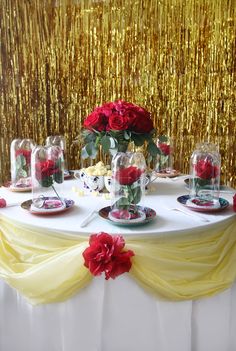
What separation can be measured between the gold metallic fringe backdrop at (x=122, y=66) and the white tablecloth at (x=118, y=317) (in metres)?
1.58

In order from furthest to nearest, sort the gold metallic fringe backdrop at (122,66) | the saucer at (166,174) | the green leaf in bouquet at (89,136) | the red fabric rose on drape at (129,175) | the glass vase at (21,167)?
the gold metallic fringe backdrop at (122,66) → the saucer at (166,174) → the glass vase at (21,167) → the green leaf in bouquet at (89,136) → the red fabric rose on drape at (129,175)

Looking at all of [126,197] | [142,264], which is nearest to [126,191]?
[126,197]

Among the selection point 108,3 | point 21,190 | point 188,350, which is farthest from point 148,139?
point 108,3

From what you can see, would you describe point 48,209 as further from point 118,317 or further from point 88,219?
point 118,317

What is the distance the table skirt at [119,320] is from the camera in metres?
1.21

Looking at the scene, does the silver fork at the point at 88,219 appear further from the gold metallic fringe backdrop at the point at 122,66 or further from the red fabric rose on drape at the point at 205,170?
the gold metallic fringe backdrop at the point at 122,66

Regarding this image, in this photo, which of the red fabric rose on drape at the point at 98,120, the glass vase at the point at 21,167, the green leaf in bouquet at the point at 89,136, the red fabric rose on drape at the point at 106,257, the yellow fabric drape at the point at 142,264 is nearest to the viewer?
the red fabric rose on drape at the point at 106,257

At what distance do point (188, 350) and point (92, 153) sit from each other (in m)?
0.93

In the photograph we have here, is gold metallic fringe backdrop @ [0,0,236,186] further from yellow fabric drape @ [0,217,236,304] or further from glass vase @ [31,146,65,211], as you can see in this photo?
yellow fabric drape @ [0,217,236,304]

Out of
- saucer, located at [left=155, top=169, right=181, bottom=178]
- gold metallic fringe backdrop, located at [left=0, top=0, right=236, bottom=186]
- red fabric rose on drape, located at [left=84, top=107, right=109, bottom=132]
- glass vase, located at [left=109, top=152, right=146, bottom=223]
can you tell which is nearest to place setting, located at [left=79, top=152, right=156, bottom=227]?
glass vase, located at [left=109, top=152, right=146, bottom=223]

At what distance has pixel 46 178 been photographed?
148cm

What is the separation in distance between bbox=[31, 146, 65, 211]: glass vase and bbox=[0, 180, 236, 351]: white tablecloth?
0.16 metres

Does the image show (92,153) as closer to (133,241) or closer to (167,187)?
(167,187)

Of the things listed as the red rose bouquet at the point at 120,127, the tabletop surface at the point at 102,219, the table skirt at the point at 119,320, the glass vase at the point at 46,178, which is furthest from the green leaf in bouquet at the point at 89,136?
the table skirt at the point at 119,320
